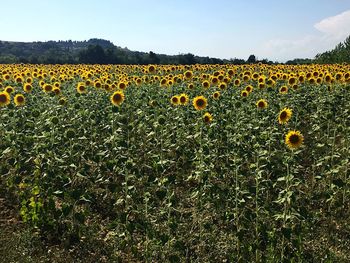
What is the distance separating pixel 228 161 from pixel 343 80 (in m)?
5.22

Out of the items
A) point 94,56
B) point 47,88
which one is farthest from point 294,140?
point 94,56

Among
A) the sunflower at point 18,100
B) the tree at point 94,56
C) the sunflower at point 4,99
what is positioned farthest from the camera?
the tree at point 94,56

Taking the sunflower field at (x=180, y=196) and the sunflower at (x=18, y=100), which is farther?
the sunflower at (x=18, y=100)

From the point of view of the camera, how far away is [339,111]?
35.3 ft

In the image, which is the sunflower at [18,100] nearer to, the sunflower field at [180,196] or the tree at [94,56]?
the sunflower field at [180,196]

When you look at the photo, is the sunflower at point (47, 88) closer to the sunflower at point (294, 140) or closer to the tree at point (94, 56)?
the sunflower at point (294, 140)

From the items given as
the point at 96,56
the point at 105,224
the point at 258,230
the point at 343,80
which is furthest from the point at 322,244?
the point at 96,56

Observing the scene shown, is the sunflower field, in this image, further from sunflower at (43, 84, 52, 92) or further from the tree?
the tree

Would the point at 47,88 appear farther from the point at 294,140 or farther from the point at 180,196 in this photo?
the point at 294,140

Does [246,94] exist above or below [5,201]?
above

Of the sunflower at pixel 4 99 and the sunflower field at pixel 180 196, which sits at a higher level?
the sunflower at pixel 4 99

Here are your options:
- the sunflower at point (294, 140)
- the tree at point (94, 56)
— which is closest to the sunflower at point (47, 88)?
the sunflower at point (294, 140)

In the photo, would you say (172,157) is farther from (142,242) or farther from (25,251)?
(25,251)

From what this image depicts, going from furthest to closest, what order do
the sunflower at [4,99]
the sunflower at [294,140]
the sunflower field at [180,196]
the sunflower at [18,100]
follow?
the sunflower at [18,100] → the sunflower at [4,99] → the sunflower at [294,140] → the sunflower field at [180,196]
